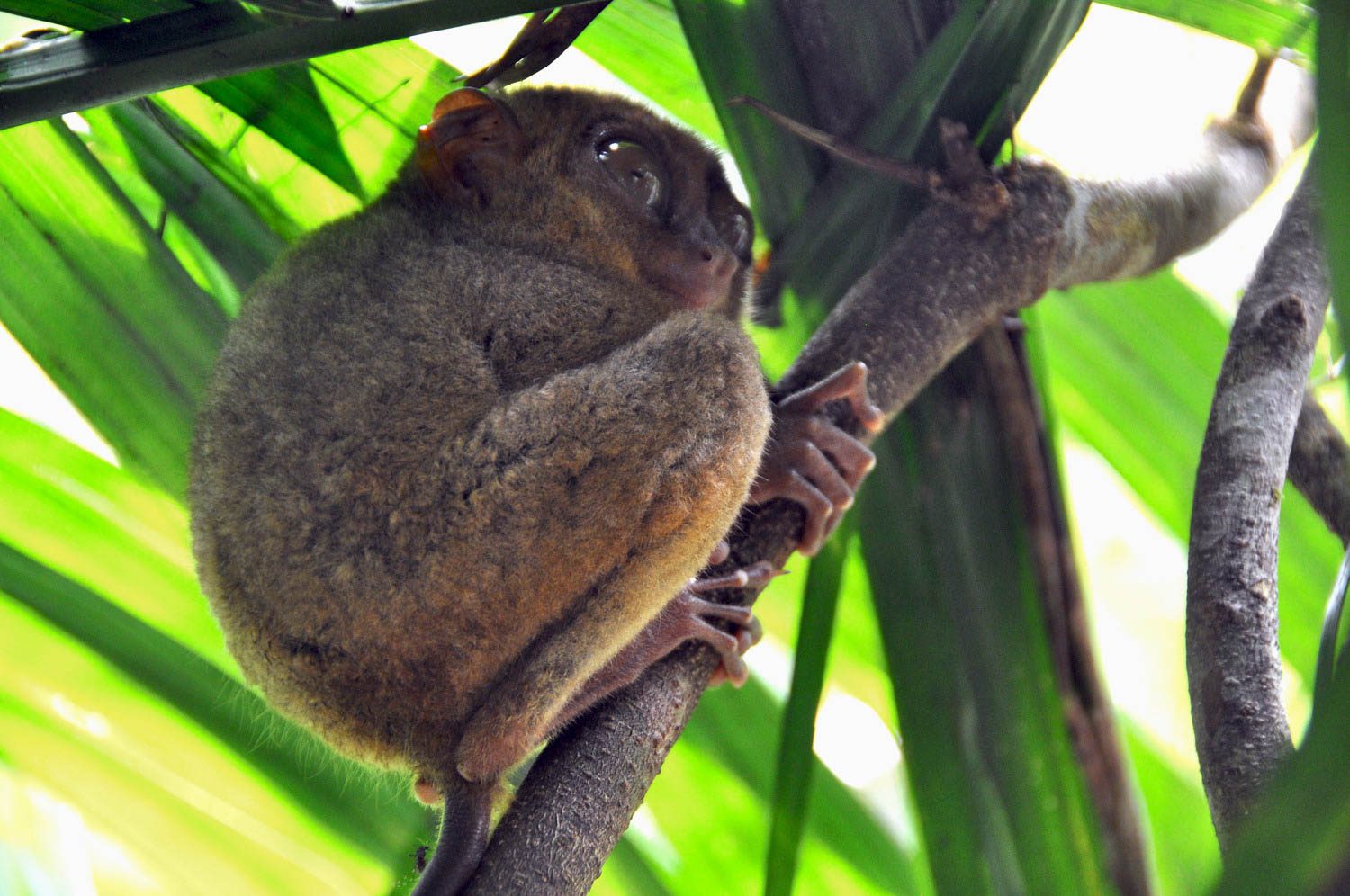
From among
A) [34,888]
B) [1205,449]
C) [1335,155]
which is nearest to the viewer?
[1335,155]

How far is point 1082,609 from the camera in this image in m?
2.47

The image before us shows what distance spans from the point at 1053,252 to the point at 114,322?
181cm

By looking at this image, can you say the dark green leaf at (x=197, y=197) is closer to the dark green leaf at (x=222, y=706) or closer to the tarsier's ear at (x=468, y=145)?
the tarsier's ear at (x=468, y=145)

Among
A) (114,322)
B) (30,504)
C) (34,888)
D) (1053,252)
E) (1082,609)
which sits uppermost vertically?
(1053,252)

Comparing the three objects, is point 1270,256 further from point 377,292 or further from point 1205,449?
point 377,292

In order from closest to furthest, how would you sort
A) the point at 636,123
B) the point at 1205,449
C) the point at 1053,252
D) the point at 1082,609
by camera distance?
1. the point at 1205,449
2. the point at 1053,252
3. the point at 1082,609
4. the point at 636,123

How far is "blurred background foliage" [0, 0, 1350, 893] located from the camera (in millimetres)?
2098

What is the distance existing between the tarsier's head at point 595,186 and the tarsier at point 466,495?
33 cm

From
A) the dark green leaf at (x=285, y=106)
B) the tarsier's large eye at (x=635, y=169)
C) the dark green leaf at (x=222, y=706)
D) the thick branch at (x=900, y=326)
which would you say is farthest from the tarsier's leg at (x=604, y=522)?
the tarsier's large eye at (x=635, y=169)

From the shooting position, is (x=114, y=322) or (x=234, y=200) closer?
(x=114, y=322)

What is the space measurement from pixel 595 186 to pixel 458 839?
1508 mm

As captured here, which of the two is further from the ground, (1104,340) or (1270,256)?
(1270,256)

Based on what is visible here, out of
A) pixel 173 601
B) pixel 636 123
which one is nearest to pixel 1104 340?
pixel 636 123

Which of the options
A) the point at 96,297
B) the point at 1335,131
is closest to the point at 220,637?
the point at 96,297
